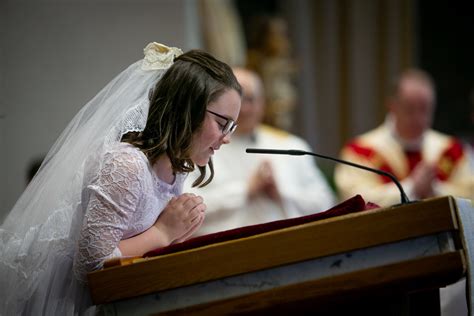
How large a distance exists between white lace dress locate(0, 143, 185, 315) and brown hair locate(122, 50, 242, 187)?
9cm

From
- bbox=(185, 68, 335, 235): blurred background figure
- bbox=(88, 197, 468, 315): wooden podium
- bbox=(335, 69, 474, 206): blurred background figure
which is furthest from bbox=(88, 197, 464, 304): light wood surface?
bbox=(335, 69, 474, 206): blurred background figure

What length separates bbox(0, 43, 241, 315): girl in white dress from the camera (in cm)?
287

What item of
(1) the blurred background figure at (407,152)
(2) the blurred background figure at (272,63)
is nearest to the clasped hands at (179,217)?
(1) the blurred background figure at (407,152)

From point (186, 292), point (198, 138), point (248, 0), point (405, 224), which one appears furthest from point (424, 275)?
point (248, 0)

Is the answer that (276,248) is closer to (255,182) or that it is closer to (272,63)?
(255,182)

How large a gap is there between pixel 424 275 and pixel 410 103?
4225 mm

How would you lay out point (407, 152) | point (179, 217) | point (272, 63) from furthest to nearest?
1. point (272, 63)
2. point (407, 152)
3. point (179, 217)

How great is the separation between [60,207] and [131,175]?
0.35 metres

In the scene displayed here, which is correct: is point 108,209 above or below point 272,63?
above

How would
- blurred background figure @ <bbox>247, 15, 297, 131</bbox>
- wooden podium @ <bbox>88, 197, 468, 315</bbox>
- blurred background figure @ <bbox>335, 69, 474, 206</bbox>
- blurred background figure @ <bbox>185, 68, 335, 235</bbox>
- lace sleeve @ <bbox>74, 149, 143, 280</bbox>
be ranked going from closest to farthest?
wooden podium @ <bbox>88, 197, 468, 315</bbox> < lace sleeve @ <bbox>74, 149, 143, 280</bbox> < blurred background figure @ <bbox>185, 68, 335, 235</bbox> < blurred background figure @ <bbox>335, 69, 474, 206</bbox> < blurred background figure @ <bbox>247, 15, 297, 131</bbox>

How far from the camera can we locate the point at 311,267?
8.02ft

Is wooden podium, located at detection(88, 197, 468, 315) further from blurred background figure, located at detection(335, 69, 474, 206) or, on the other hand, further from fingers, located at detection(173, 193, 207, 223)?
blurred background figure, located at detection(335, 69, 474, 206)

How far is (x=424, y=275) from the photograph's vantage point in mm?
2398

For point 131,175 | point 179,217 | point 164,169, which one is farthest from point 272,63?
point 131,175
